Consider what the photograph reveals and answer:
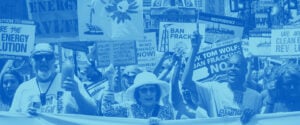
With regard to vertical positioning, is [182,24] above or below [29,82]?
above

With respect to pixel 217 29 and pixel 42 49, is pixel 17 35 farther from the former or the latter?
pixel 217 29

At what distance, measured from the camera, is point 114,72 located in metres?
4.80

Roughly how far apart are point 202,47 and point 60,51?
1.06m

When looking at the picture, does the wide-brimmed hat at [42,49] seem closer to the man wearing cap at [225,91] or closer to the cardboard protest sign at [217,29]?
the man wearing cap at [225,91]

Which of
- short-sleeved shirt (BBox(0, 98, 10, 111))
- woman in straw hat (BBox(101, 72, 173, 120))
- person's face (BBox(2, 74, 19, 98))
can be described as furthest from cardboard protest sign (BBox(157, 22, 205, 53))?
short-sleeved shirt (BBox(0, 98, 10, 111))

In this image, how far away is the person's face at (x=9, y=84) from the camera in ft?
15.6

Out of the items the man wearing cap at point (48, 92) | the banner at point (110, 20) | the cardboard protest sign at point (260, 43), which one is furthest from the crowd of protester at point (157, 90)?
the banner at point (110, 20)

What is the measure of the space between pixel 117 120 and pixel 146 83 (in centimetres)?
34

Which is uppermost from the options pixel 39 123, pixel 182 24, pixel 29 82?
pixel 182 24

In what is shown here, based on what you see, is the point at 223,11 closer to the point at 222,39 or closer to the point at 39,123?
the point at 222,39

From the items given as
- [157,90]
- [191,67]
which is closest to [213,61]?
[191,67]

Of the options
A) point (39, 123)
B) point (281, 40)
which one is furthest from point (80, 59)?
point (281, 40)

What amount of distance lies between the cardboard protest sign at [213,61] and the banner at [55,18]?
0.94 m

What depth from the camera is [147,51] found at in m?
4.80
